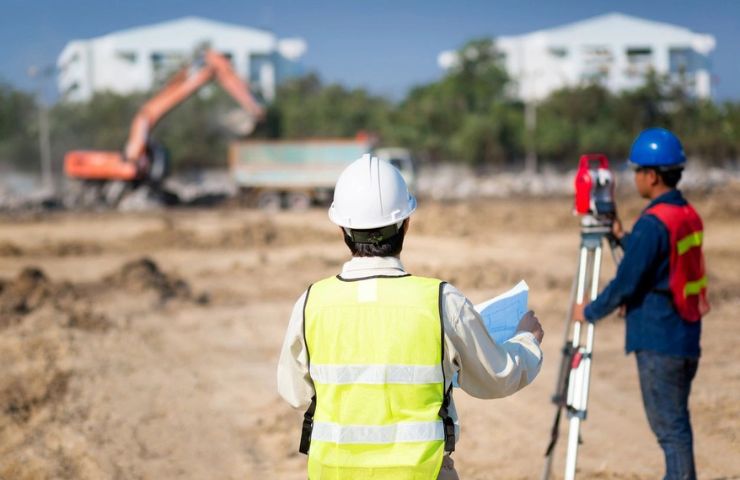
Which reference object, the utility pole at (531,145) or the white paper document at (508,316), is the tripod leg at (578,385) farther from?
the utility pole at (531,145)

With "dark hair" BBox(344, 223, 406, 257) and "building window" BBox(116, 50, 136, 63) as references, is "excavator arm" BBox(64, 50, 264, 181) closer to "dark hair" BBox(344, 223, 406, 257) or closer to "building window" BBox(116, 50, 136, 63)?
"dark hair" BBox(344, 223, 406, 257)

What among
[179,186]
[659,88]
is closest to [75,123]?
[179,186]

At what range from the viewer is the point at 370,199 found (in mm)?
2309

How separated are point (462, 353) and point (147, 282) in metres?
10.3

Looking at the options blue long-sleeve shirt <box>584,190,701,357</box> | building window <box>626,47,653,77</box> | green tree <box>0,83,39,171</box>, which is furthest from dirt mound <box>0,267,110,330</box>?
building window <box>626,47,653,77</box>

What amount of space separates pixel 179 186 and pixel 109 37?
103 ft

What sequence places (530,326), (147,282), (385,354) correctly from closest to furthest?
(385,354)
(530,326)
(147,282)

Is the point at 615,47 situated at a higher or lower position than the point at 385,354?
higher

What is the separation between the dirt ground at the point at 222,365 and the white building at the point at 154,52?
47792 mm

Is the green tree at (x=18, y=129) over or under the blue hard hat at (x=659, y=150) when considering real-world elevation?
over

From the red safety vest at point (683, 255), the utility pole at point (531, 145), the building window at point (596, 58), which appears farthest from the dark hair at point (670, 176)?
the building window at point (596, 58)

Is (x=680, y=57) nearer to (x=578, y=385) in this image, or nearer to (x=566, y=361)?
(x=566, y=361)

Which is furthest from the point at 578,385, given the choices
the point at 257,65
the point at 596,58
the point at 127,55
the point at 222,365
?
the point at 257,65

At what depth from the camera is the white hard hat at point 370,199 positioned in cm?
231
